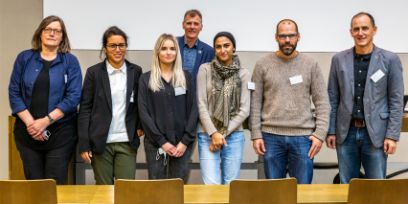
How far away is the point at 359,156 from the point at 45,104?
6.89 feet

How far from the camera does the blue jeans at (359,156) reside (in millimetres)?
2975

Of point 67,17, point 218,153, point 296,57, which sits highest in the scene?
point 67,17

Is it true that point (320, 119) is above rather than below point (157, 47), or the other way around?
below

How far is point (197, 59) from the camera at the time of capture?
3.63 meters

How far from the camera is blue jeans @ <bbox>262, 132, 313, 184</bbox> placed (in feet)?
9.96

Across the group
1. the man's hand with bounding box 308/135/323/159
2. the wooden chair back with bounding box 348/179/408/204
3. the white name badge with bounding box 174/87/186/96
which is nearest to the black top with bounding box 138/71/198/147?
the white name badge with bounding box 174/87/186/96

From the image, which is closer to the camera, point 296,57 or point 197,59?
point 296,57

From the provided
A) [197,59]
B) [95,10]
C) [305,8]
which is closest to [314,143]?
[197,59]

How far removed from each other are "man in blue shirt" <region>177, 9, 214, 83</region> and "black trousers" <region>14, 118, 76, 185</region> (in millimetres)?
1136

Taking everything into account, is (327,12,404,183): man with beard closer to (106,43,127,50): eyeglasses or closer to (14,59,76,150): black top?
(106,43,127,50): eyeglasses

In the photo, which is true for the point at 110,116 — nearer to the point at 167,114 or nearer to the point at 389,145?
the point at 167,114

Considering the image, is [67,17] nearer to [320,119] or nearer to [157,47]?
[157,47]

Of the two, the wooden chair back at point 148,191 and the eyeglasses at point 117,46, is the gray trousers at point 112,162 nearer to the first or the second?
the eyeglasses at point 117,46

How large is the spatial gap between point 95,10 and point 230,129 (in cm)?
215
